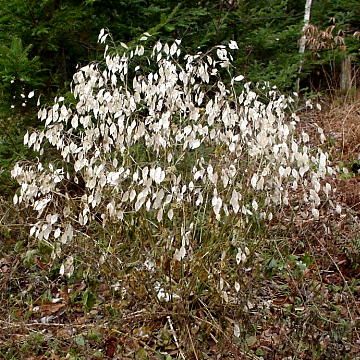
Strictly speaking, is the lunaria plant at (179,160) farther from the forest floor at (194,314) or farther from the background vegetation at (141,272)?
the forest floor at (194,314)

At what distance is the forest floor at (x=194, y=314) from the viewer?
2516mm

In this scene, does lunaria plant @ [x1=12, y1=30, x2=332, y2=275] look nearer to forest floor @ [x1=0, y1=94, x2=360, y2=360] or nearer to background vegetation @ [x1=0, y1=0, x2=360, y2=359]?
background vegetation @ [x1=0, y1=0, x2=360, y2=359]

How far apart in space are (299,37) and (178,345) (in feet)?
14.4

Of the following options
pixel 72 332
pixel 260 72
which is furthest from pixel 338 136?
pixel 72 332

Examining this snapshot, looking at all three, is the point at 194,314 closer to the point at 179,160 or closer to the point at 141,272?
the point at 141,272

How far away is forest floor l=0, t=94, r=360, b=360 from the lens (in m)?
2.52

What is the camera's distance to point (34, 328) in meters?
2.77

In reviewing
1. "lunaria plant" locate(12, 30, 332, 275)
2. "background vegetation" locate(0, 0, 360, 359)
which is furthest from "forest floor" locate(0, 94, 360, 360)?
"lunaria plant" locate(12, 30, 332, 275)

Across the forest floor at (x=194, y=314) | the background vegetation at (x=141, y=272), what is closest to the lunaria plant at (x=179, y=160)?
the background vegetation at (x=141, y=272)

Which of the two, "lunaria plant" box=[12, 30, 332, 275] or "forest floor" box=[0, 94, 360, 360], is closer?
"lunaria plant" box=[12, 30, 332, 275]

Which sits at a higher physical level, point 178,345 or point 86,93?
point 86,93

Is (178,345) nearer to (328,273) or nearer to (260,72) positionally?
(328,273)

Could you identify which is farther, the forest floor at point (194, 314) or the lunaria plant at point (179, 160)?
the forest floor at point (194, 314)

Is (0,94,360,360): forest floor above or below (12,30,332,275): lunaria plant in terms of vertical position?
below
